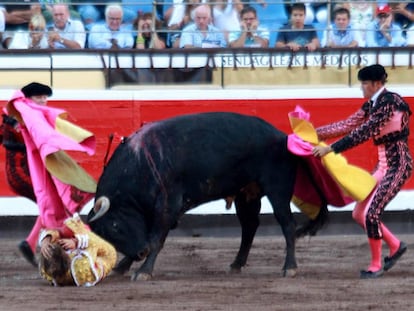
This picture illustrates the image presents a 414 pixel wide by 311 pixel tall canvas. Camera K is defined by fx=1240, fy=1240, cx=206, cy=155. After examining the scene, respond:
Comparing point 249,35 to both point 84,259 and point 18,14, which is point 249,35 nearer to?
point 18,14

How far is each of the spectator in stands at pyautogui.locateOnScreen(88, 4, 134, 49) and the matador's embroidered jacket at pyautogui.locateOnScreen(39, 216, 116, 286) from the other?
4.03 meters

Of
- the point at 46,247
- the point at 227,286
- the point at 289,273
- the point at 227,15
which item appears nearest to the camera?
the point at 227,286

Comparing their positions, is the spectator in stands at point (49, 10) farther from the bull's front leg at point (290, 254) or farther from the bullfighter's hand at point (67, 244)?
the bullfighter's hand at point (67, 244)

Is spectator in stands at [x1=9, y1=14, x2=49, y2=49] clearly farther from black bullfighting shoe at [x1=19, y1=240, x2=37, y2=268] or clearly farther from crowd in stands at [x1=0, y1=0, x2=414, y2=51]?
black bullfighting shoe at [x1=19, y1=240, x2=37, y2=268]

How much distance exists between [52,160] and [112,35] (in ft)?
12.5

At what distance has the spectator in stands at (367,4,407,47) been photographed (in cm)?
1165

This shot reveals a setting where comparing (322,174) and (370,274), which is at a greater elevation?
(322,174)

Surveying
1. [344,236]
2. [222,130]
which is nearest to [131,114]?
[344,236]

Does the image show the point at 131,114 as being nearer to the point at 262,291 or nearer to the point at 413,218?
the point at 413,218

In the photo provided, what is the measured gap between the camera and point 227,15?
459 inches

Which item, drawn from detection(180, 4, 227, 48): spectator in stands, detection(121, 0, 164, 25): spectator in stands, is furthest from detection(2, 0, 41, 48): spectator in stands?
detection(180, 4, 227, 48): spectator in stands

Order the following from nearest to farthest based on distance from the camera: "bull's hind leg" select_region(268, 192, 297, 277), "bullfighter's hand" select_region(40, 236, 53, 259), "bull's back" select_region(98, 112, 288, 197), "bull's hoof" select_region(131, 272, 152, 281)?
"bullfighter's hand" select_region(40, 236, 53, 259) → "bull's hoof" select_region(131, 272, 152, 281) → "bull's back" select_region(98, 112, 288, 197) → "bull's hind leg" select_region(268, 192, 297, 277)

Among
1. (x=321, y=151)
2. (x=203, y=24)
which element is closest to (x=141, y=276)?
(x=321, y=151)

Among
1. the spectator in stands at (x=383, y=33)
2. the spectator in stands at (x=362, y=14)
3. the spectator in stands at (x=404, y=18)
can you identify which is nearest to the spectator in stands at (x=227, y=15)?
the spectator in stands at (x=362, y=14)
